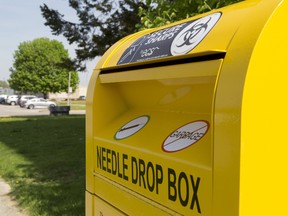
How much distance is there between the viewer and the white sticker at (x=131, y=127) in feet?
6.22

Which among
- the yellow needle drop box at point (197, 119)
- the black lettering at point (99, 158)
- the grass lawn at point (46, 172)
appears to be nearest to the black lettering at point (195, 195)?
the yellow needle drop box at point (197, 119)

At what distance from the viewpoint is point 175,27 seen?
176 cm

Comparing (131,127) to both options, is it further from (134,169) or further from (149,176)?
(149,176)

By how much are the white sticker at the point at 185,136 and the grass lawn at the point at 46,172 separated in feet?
10.3

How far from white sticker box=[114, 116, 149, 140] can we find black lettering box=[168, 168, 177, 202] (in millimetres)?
447

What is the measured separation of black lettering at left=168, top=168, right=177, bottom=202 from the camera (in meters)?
1.44

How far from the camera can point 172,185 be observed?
1461mm

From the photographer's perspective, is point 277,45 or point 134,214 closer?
point 277,45

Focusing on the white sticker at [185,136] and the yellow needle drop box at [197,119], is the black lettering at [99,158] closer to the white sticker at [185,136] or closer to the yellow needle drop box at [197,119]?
the yellow needle drop box at [197,119]

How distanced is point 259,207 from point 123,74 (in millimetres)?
957

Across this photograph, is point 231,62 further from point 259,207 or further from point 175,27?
point 175,27

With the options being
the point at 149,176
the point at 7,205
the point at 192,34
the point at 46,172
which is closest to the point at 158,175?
the point at 149,176

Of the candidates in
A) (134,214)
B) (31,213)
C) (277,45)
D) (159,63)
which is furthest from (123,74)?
(31,213)

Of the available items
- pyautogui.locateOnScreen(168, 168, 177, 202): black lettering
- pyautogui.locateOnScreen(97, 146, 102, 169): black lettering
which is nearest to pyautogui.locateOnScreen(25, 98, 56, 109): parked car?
pyautogui.locateOnScreen(97, 146, 102, 169): black lettering
